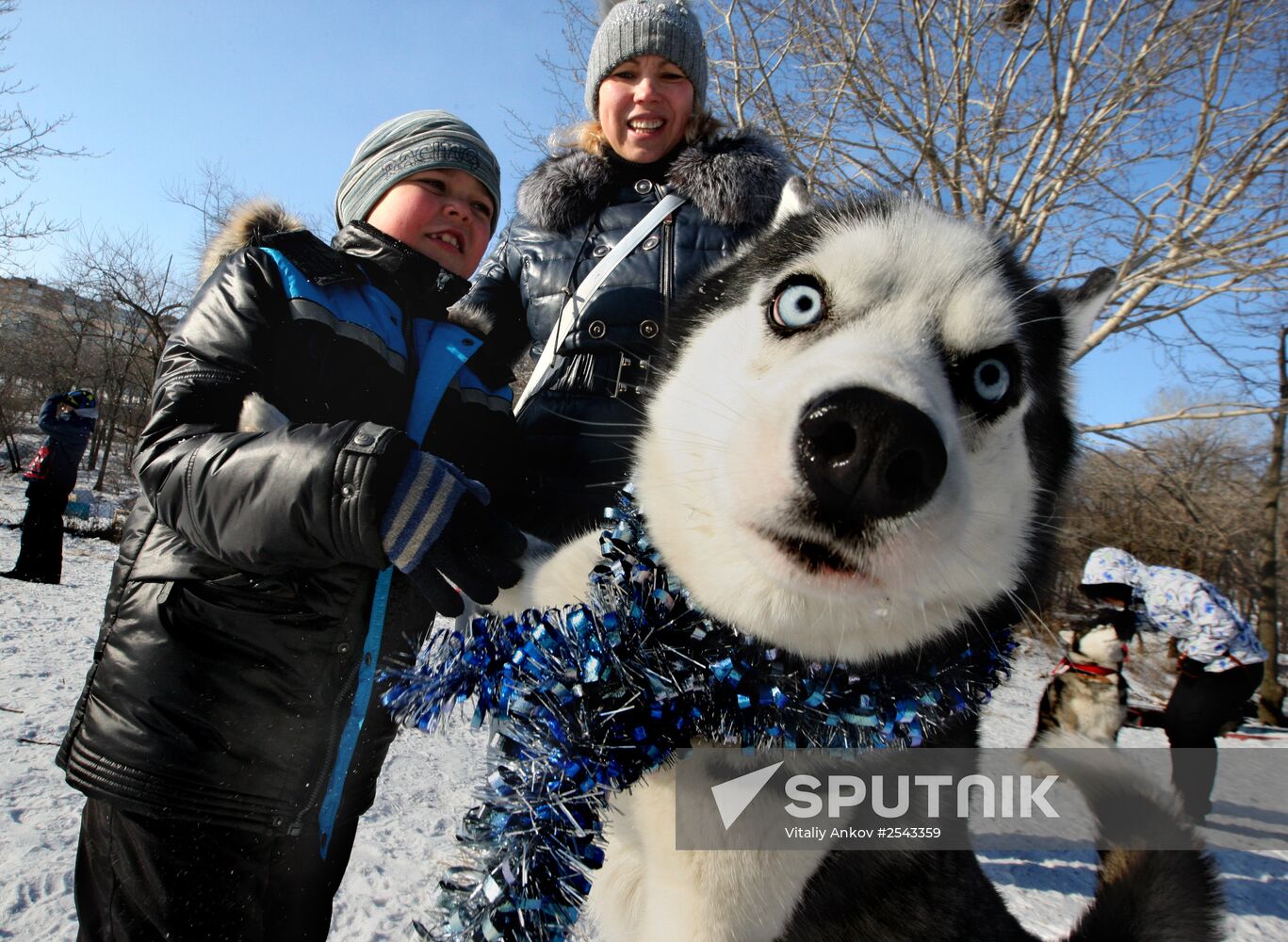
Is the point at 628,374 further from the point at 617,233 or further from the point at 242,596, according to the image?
the point at 242,596

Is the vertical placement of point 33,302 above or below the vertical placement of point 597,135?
above

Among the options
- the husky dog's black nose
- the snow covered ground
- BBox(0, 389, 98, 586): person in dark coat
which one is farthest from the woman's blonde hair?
BBox(0, 389, 98, 586): person in dark coat

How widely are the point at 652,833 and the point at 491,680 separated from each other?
0.45 metres

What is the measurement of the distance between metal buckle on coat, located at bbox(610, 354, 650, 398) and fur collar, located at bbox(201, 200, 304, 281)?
907 mm

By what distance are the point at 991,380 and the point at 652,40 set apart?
1382 mm

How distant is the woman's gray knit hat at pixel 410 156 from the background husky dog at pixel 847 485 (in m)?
0.79

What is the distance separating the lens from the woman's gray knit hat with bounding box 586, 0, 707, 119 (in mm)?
1888

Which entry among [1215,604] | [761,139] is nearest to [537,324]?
[761,139]

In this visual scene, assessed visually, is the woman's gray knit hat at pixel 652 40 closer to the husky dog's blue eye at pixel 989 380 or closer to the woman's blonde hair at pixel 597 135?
the woman's blonde hair at pixel 597 135

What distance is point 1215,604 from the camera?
208 inches

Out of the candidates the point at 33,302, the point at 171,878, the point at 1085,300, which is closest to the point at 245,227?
the point at 171,878

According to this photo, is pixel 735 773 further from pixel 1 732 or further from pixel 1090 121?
pixel 1090 121

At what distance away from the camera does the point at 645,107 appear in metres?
1.90

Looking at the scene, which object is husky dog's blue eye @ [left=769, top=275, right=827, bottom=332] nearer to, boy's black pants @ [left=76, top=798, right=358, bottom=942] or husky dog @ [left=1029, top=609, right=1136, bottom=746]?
boy's black pants @ [left=76, top=798, right=358, bottom=942]
